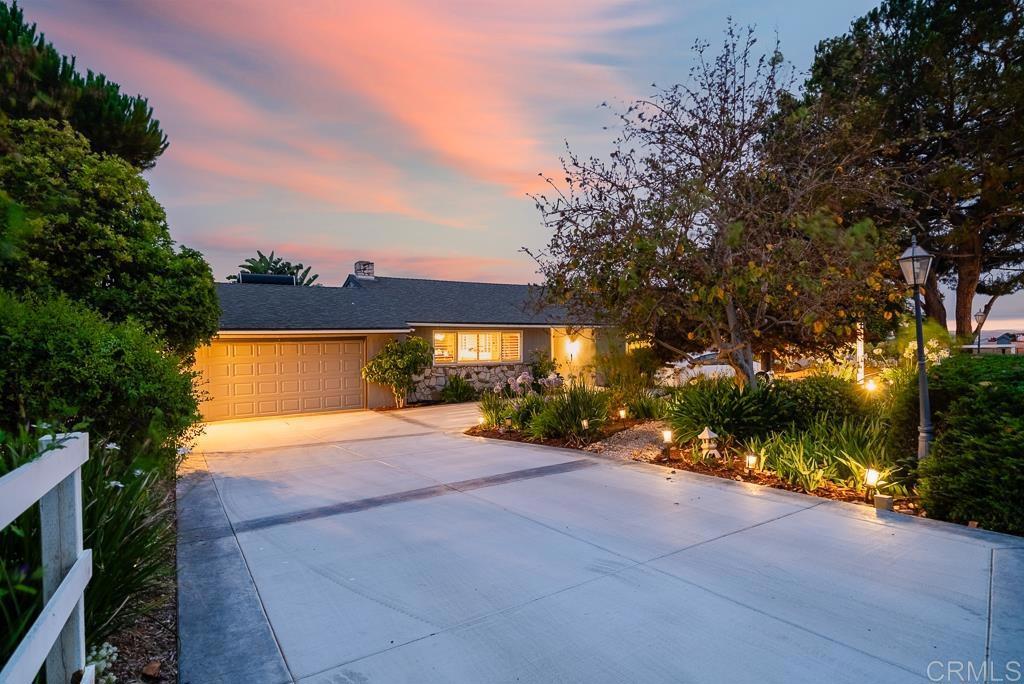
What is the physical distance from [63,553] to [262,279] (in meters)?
17.9

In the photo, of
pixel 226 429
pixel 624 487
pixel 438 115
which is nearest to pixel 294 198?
pixel 438 115

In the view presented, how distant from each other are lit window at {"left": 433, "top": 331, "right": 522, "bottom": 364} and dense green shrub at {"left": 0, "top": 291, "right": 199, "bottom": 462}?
1143 cm

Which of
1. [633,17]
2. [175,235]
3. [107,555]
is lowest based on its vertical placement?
[107,555]

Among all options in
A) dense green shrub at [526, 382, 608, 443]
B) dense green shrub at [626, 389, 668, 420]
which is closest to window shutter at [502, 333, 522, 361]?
dense green shrub at [626, 389, 668, 420]

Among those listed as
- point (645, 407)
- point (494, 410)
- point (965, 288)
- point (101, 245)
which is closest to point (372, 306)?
point (494, 410)

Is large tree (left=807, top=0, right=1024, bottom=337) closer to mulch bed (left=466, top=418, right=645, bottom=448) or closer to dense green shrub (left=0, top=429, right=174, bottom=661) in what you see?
mulch bed (left=466, top=418, right=645, bottom=448)

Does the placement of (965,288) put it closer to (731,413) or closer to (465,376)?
(731,413)

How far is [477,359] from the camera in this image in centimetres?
1802

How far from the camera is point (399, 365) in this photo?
14.9 metres

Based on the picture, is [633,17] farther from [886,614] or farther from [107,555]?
[107,555]

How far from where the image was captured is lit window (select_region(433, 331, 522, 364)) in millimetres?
17297

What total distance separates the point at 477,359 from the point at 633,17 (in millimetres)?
11328

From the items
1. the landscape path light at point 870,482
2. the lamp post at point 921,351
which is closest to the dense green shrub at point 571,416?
the landscape path light at point 870,482

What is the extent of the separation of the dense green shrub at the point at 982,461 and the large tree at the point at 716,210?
2.31 metres
